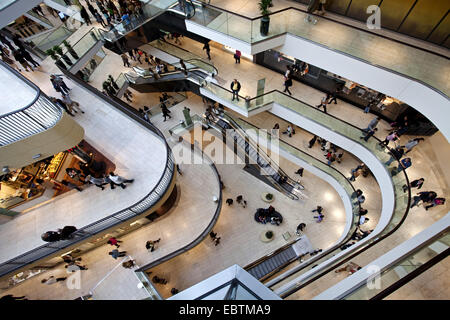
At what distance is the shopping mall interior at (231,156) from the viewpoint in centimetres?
727

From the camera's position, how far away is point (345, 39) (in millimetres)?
10289

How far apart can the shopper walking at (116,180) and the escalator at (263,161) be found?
801 centimetres

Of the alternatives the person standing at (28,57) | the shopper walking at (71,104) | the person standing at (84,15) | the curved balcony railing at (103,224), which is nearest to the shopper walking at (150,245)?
the curved balcony railing at (103,224)

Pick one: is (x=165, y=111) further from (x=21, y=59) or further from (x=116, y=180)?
(x=116, y=180)

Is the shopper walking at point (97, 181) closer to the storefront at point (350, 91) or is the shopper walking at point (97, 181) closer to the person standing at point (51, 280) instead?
the person standing at point (51, 280)

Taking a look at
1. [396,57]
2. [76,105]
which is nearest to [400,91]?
[396,57]

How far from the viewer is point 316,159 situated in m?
13.7

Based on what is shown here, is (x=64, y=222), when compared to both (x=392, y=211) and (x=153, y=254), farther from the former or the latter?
(x=392, y=211)

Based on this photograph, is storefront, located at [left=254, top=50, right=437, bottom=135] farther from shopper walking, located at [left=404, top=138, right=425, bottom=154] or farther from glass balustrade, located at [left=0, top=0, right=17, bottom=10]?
glass balustrade, located at [left=0, top=0, right=17, bottom=10]

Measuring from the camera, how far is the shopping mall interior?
7270mm

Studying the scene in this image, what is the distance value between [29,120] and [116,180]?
3.08 metres

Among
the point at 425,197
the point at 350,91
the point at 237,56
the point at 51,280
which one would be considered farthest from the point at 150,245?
the point at 350,91

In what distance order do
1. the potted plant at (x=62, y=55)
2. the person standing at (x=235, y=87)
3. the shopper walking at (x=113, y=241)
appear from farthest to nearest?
the person standing at (x=235, y=87) → the potted plant at (x=62, y=55) → the shopper walking at (x=113, y=241)

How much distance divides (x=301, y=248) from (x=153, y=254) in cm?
823
